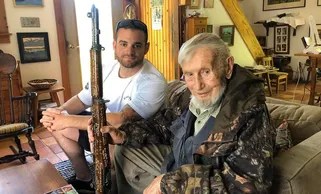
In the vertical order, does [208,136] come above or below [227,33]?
below

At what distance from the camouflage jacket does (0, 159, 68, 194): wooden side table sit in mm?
640

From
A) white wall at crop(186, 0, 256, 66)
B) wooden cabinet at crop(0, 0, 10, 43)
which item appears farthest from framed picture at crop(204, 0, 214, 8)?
wooden cabinet at crop(0, 0, 10, 43)

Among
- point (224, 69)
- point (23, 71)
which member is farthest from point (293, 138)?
point (23, 71)

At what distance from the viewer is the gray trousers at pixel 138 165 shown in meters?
1.40

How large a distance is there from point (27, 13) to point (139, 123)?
283 cm

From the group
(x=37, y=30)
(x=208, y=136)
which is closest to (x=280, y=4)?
(x=37, y=30)

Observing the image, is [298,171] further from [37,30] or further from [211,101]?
[37,30]

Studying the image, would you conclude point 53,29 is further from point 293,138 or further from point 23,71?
point 293,138

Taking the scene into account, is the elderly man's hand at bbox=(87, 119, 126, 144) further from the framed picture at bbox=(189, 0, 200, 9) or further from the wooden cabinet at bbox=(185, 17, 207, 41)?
the framed picture at bbox=(189, 0, 200, 9)

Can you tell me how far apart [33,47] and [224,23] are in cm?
281

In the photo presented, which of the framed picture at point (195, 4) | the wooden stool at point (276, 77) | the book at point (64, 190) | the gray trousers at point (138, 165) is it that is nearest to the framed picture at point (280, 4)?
the wooden stool at point (276, 77)

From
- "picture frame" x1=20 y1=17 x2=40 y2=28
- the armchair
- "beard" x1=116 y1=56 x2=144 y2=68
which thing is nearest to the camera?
"beard" x1=116 y1=56 x2=144 y2=68

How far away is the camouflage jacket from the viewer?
0.92 meters

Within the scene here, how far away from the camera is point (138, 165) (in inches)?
55.5
